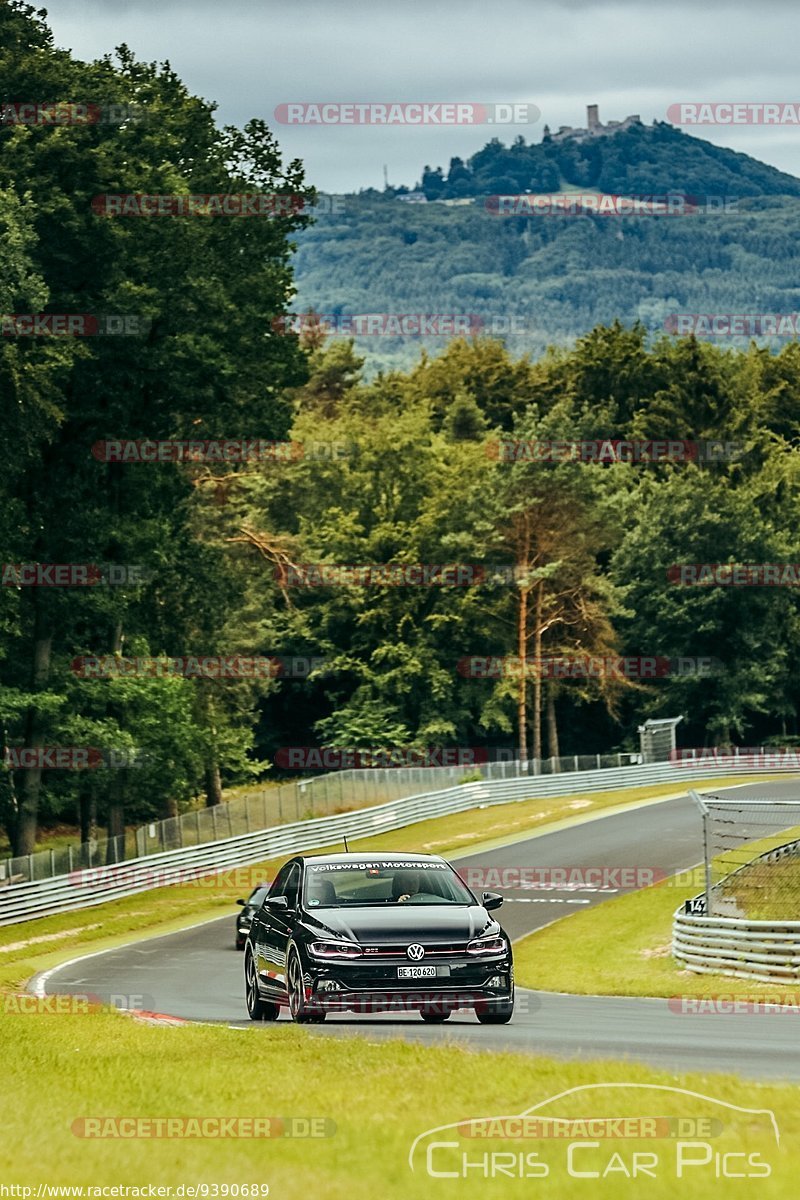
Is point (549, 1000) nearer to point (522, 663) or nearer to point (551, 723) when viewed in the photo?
point (522, 663)

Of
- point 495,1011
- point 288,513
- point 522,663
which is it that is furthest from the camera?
point 288,513

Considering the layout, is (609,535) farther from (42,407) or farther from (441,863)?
(441,863)

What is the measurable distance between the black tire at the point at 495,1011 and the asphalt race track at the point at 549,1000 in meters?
0.13

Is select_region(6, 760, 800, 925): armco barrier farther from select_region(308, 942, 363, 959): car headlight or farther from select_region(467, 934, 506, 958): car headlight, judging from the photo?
select_region(467, 934, 506, 958): car headlight

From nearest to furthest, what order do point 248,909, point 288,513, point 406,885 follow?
point 406,885 < point 248,909 < point 288,513

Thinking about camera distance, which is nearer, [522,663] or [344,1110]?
[344,1110]

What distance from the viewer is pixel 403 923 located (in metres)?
16.3

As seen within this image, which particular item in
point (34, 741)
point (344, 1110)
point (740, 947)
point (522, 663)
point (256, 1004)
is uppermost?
point (344, 1110)

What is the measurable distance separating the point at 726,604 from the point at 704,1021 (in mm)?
74391

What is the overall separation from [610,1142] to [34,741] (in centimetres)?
3972

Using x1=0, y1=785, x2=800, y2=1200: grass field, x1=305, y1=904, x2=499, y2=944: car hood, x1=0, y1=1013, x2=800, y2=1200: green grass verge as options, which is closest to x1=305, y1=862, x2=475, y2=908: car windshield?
x1=305, y1=904, x2=499, y2=944: car hood

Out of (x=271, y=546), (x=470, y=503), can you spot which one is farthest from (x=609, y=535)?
(x=271, y=546)

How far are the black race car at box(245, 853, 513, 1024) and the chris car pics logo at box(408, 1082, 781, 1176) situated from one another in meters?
6.58

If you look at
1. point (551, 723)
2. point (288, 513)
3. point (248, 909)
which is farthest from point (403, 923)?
point (288, 513)
